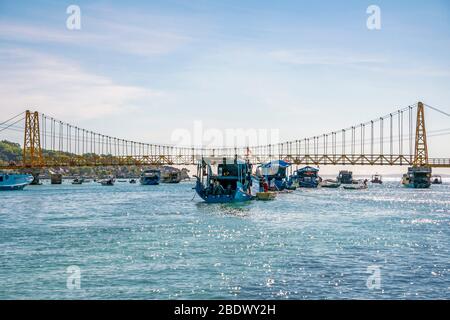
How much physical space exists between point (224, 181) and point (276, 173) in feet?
157

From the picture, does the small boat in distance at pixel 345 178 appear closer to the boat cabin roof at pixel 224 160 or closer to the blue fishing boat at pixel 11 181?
the blue fishing boat at pixel 11 181

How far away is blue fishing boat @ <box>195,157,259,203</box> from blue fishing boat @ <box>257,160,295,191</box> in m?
39.5

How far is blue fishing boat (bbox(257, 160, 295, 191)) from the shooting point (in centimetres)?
10600

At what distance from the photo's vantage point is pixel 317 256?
82.6 feet

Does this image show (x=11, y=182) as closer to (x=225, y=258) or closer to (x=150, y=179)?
(x=150, y=179)

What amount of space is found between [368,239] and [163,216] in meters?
21.8

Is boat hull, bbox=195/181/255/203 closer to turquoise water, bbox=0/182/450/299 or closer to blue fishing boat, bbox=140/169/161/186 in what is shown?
turquoise water, bbox=0/182/450/299

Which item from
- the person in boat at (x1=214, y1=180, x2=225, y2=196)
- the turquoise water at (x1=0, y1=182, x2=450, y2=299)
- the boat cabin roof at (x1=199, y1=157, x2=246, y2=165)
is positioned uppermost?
the boat cabin roof at (x1=199, y1=157, x2=246, y2=165)

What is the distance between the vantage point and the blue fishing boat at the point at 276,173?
10600 cm

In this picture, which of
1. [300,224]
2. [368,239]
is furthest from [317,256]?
[300,224]

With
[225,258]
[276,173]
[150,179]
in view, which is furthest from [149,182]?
[225,258]

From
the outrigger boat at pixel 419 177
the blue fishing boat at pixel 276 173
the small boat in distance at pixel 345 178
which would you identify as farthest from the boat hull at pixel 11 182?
the small boat in distance at pixel 345 178

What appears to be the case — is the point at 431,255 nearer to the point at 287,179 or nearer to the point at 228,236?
the point at 228,236

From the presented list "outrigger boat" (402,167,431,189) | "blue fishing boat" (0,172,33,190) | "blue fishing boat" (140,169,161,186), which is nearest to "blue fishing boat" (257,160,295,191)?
"outrigger boat" (402,167,431,189)
